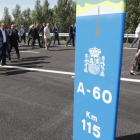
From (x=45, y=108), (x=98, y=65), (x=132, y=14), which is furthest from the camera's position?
(x=132, y=14)

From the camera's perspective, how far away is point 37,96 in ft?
14.9

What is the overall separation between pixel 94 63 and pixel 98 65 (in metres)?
0.06

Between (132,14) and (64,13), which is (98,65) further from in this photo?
(64,13)

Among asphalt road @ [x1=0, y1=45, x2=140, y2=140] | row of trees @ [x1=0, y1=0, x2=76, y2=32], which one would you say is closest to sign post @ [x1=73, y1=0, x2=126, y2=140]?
asphalt road @ [x1=0, y1=45, x2=140, y2=140]

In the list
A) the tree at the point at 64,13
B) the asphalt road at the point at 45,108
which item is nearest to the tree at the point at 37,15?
the tree at the point at 64,13

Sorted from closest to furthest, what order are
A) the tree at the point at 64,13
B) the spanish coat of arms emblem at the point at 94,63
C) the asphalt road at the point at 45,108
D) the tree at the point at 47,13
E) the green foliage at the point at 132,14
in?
the spanish coat of arms emblem at the point at 94,63 → the asphalt road at the point at 45,108 → the green foliage at the point at 132,14 → the tree at the point at 64,13 → the tree at the point at 47,13

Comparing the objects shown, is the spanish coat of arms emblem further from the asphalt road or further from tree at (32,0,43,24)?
tree at (32,0,43,24)

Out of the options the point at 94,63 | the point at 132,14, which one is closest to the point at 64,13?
the point at 132,14

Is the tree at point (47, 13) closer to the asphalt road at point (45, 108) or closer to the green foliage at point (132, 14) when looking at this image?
the green foliage at point (132, 14)

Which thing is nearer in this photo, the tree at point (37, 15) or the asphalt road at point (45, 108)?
the asphalt road at point (45, 108)

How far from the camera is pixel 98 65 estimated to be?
6.03ft

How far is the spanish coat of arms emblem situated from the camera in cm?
180

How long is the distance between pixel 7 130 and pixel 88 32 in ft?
7.49

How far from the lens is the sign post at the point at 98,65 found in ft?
5.39
